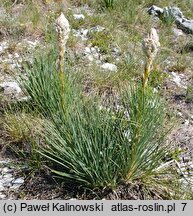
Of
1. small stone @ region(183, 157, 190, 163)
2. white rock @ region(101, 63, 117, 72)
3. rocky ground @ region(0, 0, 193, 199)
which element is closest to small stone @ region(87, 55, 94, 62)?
rocky ground @ region(0, 0, 193, 199)

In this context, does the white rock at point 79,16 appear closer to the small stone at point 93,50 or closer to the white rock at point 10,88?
the small stone at point 93,50

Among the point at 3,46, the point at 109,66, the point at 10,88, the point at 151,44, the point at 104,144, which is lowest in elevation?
the point at 3,46

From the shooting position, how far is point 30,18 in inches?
249

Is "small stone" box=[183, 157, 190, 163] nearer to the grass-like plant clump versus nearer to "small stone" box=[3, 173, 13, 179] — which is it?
the grass-like plant clump

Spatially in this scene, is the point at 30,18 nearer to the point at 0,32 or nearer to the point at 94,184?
the point at 0,32

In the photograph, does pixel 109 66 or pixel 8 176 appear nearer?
pixel 8 176

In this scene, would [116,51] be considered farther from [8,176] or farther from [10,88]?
[8,176]

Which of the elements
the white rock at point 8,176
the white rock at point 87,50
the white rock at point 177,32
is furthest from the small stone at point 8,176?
the white rock at point 177,32

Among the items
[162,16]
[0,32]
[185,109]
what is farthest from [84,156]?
[162,16]

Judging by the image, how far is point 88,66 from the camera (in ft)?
17.3

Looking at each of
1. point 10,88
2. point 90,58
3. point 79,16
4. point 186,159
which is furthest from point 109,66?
point 186,159

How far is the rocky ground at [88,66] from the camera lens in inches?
134

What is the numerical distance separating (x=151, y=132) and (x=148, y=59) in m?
0.85

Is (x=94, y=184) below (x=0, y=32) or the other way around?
the other way around
